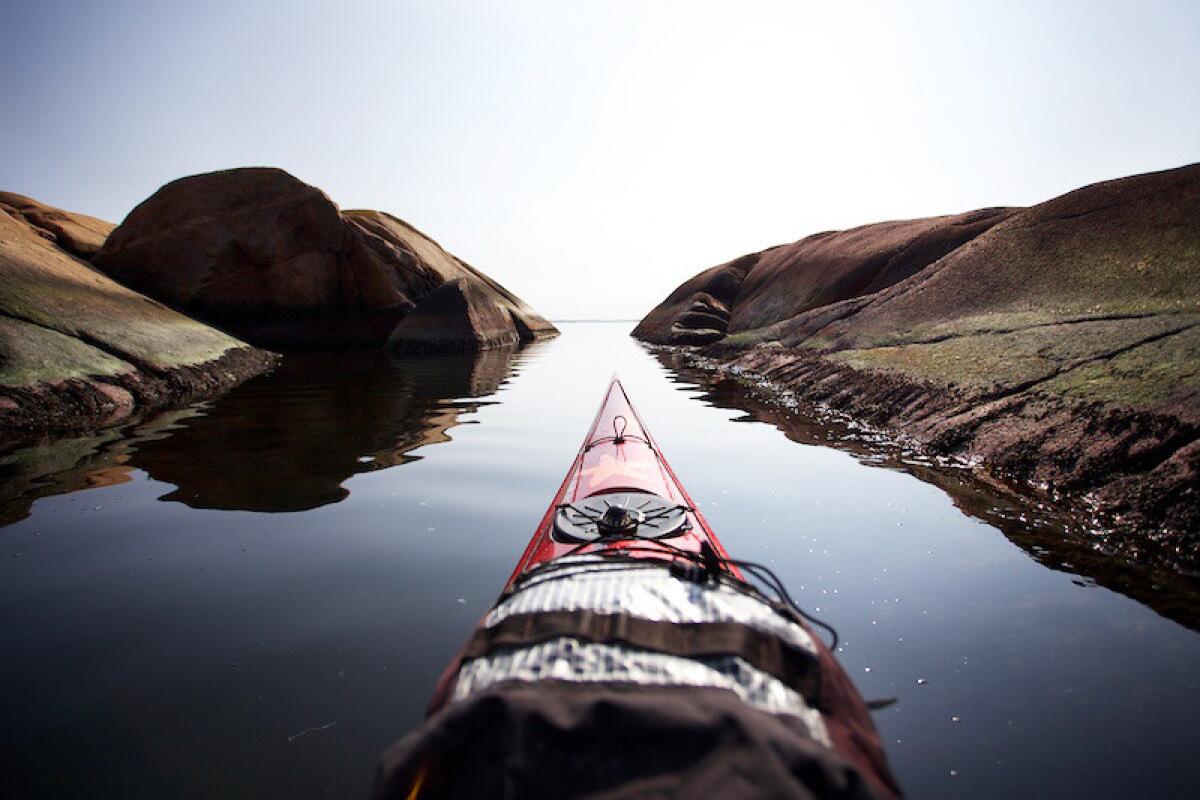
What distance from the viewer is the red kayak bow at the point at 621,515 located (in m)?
3.00

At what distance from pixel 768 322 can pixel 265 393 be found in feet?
61.4

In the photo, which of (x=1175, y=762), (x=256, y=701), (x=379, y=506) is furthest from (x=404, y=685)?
(x=1175, y=762)

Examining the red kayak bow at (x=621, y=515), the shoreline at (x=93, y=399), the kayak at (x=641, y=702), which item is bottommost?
the shoreline at (x=93, y=399)

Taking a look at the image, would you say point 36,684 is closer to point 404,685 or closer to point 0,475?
point 404,685

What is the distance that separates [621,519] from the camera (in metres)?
3.20

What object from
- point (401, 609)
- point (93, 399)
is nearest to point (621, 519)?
point (401, 609)

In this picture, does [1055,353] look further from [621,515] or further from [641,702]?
[641,702]

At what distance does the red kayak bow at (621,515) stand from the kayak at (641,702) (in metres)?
0.33

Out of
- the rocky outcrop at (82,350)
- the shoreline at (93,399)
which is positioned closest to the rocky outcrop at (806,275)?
the shoreline at (93,399)

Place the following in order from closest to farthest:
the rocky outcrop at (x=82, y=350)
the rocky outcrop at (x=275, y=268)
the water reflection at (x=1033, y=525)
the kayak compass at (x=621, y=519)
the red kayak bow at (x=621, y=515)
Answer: the red kayak bow at (x=621, y=515) → the kayak compass at (x=621, y=519) → the water reflection at (x=1033, y=525) → the rocky outcrop at (x=82, y=350) → the rocky outcrop at (x=275, y=268)

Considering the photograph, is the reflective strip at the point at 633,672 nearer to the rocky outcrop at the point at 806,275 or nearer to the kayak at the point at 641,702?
the kayak at the point at 641,702

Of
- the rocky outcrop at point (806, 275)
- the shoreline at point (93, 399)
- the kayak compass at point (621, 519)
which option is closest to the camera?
the kayak compass at point (621, 519)

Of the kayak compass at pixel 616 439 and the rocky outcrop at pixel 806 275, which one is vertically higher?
the rocky outcrop at pixel 806 275

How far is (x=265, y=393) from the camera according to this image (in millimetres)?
12016
